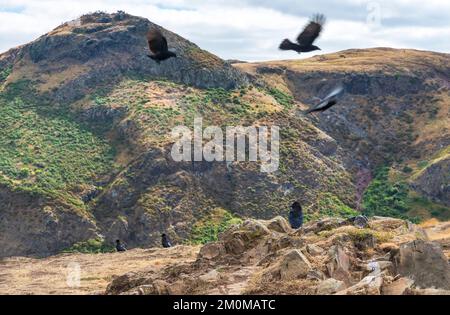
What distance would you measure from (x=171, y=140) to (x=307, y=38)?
178 feet

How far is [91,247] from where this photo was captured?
59.4 m

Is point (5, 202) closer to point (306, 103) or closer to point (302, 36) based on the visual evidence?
point (306, 103)

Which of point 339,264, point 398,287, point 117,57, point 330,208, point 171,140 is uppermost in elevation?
point 117,57

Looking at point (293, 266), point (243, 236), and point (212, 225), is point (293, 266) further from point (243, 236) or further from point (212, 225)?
point (212, 225)

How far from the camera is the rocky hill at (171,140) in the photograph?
63594mm

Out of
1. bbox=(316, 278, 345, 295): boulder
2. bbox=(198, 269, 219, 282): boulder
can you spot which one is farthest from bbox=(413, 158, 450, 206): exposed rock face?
bbox=(316, 278, 345, 295): boulder

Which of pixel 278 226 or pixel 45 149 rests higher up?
pixel 278 226

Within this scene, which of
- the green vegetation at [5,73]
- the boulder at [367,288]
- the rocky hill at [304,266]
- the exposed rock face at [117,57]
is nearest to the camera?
the boulder at [367,288]

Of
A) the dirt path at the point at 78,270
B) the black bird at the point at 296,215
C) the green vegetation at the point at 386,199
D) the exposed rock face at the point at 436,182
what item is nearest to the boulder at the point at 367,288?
the dirt path at the point at 78,270

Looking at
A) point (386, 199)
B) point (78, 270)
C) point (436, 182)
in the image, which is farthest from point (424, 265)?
point (436, 182)

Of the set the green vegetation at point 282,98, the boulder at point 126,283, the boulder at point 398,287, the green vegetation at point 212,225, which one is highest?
the green vegetation at point 282,98

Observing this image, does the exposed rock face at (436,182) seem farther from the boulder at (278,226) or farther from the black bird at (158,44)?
the black bird at (158,44)

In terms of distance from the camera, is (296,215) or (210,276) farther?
(296,215)

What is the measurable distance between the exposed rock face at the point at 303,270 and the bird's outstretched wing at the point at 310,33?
5215 millimetres
